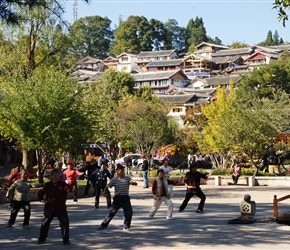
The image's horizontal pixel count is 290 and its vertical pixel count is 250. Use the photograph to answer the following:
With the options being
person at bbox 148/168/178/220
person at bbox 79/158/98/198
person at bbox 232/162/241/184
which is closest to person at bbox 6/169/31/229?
person at bbox 148/168/178/220

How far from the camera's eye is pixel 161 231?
13812mm

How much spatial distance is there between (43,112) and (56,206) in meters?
11.0

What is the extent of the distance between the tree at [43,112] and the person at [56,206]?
34.1 feet

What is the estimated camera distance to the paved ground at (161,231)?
12141 millimetres

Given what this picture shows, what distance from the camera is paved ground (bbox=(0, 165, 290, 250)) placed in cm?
1214

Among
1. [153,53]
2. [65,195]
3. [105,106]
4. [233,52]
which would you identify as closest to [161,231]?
[65,195]

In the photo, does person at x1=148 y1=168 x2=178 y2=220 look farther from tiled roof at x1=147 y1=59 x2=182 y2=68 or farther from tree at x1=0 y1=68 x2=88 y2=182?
tiled roof at x1=147 y1=59 x2=182 y2=68

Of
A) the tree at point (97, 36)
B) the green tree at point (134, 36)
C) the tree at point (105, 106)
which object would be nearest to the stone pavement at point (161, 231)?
the tree at point (105, 106)

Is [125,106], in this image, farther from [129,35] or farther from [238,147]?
[129,35]

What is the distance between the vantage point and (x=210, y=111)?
39438mm

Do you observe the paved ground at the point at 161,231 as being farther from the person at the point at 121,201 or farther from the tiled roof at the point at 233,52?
the tiled roof at the point at 233,52

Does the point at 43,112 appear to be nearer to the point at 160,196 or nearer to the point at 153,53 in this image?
the point at 160,196

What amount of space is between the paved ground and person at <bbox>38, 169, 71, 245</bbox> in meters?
0.25

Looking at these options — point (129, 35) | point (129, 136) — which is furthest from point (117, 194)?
point (129, 35)
